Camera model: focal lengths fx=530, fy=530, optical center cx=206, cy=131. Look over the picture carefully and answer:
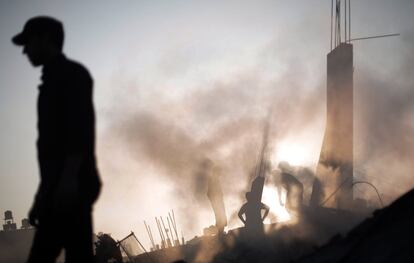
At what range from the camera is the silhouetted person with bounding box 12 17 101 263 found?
2.67 meters

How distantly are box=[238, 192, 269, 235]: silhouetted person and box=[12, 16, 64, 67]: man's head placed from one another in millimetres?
9226

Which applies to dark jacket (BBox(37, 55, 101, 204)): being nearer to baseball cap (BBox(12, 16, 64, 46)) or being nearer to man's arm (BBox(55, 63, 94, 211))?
man's arm (BBox(55, 63, 94, 211))

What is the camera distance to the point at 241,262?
9.15 m

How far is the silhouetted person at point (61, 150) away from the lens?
2.67 meters

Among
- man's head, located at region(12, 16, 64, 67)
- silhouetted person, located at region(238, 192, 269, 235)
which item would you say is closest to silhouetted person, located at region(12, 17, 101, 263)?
man's head, located at region(12, 16, 64, 67)

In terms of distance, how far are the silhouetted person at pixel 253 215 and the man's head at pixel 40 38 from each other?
9.23 meters

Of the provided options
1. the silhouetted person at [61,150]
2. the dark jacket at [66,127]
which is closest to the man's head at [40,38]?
the silhouetted person at [61,150]

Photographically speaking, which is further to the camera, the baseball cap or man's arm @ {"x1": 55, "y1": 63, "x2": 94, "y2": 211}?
the baseball cap

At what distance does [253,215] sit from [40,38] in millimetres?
9658

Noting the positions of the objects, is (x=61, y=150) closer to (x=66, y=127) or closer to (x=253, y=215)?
(x=66, y=127)

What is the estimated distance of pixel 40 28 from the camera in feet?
9.34

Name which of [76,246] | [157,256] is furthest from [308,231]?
[76,246]

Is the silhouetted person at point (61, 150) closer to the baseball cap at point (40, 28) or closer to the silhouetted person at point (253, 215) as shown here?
the baseball cap at point (40, 28)

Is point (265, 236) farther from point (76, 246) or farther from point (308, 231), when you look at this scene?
point (76, 246)
